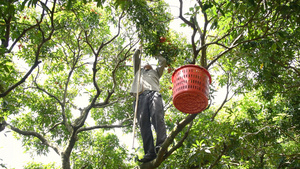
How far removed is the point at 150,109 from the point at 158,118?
237 mm

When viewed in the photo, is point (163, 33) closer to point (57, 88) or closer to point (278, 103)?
point (278, 103)

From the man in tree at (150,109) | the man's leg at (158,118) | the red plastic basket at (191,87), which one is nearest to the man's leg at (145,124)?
the man in tree at (150,109)

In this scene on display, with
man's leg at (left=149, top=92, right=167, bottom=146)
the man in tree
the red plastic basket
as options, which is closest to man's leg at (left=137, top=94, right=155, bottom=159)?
the man in tree

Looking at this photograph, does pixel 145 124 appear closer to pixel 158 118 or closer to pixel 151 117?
pixel 151 117

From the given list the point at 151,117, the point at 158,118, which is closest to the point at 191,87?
the point at 158,118

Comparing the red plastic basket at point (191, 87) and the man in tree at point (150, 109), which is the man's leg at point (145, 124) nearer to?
the man in tree at point (150, 109)

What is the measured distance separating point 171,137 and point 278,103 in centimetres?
392

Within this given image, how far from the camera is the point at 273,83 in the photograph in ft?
19.0

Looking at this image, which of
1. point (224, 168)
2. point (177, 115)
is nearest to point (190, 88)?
point (224, 168)

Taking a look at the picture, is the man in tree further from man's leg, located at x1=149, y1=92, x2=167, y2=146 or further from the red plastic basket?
the red plastic basket

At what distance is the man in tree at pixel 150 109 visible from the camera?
12.8 ft

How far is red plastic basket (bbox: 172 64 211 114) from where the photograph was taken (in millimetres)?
3420

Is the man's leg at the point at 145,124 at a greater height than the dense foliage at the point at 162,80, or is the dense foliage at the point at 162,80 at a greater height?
the dense foliage at the point at 162,80

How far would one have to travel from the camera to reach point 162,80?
7.96m
